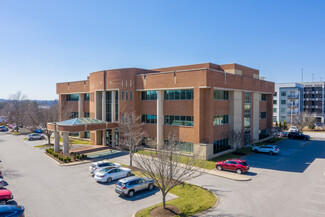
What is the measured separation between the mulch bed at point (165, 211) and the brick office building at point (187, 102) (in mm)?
15230

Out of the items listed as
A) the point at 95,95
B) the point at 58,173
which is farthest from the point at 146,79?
the point at 58,173

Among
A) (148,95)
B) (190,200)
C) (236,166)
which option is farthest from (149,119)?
(190,200)

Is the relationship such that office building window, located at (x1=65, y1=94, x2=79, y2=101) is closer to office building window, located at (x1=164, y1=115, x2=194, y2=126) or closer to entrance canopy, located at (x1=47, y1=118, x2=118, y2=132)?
entrance canopy, located at (x1=47, y1=118, x2=118, y2=132)

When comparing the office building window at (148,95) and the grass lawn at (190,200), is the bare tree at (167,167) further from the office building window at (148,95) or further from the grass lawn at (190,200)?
the office building window at (148,95)

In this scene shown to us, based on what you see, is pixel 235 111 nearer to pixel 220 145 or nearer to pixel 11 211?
pixel 220 145

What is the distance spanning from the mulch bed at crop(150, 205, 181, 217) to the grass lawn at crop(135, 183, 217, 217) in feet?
1.03

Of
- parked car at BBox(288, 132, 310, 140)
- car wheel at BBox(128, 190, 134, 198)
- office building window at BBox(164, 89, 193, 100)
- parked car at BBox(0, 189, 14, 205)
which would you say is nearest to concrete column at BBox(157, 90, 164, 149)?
office building window at BBox(164, 89, 193, 100)

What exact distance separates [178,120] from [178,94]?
397 centimetres

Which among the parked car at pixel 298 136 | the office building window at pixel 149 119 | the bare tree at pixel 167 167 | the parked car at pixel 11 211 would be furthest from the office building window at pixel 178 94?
the parked car at pixel 298 136

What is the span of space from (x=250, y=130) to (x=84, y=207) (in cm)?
3382

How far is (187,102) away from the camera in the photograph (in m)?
32.9

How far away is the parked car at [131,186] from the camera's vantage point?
18.4 m

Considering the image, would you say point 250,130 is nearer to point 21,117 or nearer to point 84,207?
point 84,207

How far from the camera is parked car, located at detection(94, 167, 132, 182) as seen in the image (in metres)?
22.0
